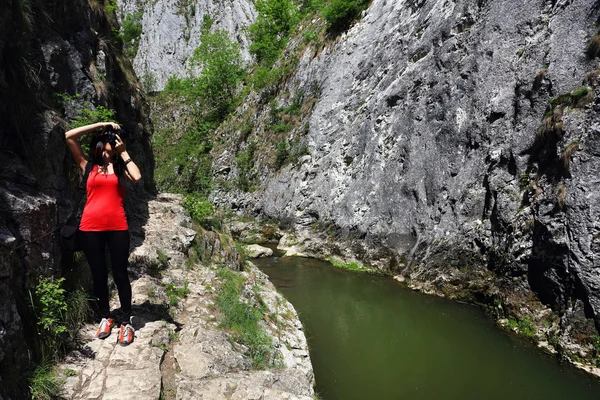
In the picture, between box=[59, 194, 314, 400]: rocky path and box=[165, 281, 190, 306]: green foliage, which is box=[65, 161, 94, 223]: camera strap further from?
box=[165, 281, 190, 306]: green foliage

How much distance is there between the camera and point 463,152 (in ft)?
43.7

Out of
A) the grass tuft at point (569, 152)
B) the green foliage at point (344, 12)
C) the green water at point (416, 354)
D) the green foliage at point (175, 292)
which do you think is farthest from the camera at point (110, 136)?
the green foliage at point (344, 12)

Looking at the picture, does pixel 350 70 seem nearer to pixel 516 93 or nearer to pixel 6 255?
pixel 516 93

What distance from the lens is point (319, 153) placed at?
20.7 meters

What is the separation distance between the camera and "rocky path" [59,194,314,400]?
3717mm

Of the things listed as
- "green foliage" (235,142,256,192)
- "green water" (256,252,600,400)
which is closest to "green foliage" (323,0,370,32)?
"green foliage" (235,142,256,192)

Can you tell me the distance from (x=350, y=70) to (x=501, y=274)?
1422cm

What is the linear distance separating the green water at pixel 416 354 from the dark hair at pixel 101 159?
5365 millimetres

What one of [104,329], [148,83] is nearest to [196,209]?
[104,329]

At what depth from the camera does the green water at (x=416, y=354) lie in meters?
7.02

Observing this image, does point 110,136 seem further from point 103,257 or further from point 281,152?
point 281,152

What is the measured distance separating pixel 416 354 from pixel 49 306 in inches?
296

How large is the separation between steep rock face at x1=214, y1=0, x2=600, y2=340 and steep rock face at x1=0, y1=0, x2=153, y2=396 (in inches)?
414

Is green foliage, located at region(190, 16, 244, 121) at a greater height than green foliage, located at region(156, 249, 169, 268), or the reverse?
green foliage, located at region(190, 16, 244, 121)
